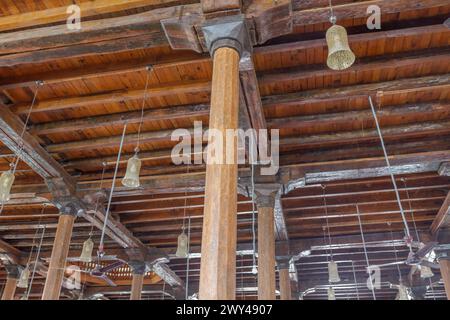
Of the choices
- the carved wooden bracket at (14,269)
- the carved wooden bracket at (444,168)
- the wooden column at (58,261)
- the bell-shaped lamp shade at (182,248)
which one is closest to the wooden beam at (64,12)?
the wooden column at (58,261)

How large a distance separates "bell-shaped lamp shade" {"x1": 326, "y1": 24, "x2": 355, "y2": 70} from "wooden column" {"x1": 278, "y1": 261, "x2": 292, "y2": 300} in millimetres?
5871

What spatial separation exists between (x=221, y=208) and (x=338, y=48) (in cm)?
166

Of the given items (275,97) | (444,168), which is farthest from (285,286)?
(275,97)

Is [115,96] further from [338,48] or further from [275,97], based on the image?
[338,48]

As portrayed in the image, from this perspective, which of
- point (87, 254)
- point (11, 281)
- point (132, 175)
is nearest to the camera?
point (132, 175)

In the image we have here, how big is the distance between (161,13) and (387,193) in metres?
5.96

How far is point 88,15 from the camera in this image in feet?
13.2

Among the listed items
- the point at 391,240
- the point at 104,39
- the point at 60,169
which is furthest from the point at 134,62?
the point at 391,240

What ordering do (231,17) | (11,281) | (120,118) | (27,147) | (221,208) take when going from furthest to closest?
1. (11,281)
2. (27,147)
3. (120,118)
4. (231,17)
5. (221,208)

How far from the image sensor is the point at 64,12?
4.09 meters

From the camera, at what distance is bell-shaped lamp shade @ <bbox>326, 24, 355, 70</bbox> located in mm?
Result: 3236

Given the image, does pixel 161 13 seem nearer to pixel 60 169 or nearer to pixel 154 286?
pixel 60 169

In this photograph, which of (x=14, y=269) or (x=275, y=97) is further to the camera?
(x=14, y=269)

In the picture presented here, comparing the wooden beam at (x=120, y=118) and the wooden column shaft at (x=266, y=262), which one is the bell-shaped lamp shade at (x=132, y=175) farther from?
the wooden column shaft at (x=266, y=262)
